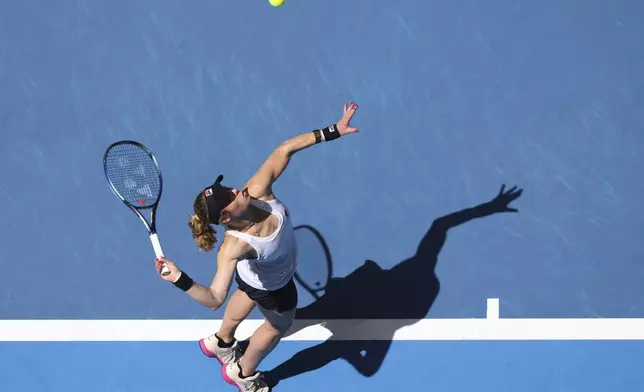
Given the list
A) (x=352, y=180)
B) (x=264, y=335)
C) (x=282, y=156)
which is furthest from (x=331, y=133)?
(x=264, y=335)

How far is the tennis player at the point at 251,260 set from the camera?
4.61 metres

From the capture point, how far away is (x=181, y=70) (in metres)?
6.44

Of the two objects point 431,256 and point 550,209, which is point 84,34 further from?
point 550,209

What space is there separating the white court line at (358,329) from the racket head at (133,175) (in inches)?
40.6

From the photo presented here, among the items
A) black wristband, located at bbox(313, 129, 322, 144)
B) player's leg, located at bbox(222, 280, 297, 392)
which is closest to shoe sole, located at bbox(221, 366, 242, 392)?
player's leg, located at bbox(222, 280, 297, 392)

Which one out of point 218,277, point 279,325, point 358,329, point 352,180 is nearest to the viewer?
point 218,277

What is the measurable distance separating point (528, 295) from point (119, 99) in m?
3.41

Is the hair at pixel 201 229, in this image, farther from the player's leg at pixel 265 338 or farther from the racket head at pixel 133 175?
the racket head at pixel 133 175

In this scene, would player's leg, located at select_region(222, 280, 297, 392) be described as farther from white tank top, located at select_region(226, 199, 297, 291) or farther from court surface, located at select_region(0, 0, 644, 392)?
court surface, located at select_region(0, 0, 644, 392)

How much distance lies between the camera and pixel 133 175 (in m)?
5.66

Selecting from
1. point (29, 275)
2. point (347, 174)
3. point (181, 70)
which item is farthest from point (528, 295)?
point (29, 275)

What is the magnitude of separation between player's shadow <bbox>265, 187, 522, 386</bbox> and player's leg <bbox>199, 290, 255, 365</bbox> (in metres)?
0.45

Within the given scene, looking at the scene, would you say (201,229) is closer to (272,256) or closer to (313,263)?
(272,256)

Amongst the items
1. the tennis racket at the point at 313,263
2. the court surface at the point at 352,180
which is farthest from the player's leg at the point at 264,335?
the tennis racket at the point at 313,263
